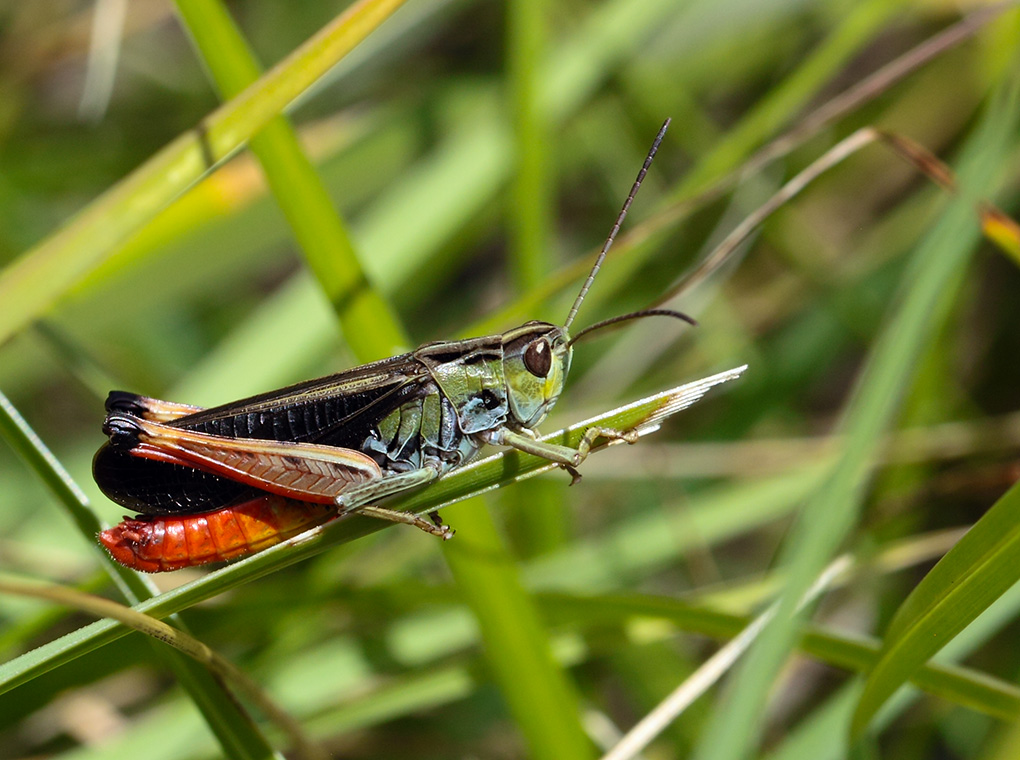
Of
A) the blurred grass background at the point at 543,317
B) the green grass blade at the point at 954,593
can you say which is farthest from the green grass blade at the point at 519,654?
the green grass blade at the point at 954,593

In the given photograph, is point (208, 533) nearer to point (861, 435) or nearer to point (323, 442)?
point (323, 442)

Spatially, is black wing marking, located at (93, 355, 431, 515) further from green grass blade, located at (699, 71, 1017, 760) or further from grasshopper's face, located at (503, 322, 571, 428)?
green grass blade, located at (699, 71, 1017, 760)

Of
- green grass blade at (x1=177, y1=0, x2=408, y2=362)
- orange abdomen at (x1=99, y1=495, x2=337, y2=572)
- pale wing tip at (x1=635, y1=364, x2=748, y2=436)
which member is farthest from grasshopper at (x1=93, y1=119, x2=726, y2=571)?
green grass blade at (x1=177, y1=0, x2=408, y2=362)

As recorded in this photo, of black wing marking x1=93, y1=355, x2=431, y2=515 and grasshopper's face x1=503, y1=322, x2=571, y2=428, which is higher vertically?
black wing marking x1=93, y1=355, x2=431, y2=515

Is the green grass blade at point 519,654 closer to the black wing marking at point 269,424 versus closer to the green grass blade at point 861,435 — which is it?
the green grass blade at point 861,435

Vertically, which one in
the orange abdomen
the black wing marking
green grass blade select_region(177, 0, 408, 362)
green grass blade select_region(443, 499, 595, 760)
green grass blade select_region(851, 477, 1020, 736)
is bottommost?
green grass blade select_region(851, 477, 1020, 736)

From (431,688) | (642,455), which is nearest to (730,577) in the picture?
(642,455)

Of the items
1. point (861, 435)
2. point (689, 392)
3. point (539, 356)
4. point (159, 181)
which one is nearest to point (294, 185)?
point (159, 181)

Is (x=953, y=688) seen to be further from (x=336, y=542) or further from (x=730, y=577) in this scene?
(x=730, y=577)
